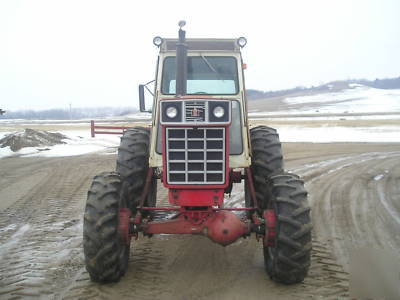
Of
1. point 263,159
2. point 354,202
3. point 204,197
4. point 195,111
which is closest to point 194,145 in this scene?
point 195,111

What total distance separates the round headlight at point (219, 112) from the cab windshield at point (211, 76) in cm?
127

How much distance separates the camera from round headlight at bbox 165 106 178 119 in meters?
4.08

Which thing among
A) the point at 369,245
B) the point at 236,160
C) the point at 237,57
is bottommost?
the point at 369,245

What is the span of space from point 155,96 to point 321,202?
4436mm

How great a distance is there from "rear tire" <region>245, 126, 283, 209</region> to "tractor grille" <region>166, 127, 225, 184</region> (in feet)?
3.87

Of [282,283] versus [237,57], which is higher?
[237,57]

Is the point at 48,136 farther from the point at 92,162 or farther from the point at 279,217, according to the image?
the point at 279,217

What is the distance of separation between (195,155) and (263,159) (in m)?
1.43

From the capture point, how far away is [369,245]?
5527 millimetres

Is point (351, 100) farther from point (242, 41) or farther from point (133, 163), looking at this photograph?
point (133, 163)

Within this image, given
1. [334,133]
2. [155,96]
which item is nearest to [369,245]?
[155,96]

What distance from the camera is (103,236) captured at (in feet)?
13.3

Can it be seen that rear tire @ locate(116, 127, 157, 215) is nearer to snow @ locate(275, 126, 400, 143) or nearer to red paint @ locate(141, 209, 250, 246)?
red paint @ locate(141, 209, 250, 246)

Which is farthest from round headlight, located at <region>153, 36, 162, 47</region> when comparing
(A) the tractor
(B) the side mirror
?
(A) the tractor
